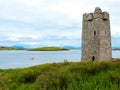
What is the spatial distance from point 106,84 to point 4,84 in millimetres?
3007

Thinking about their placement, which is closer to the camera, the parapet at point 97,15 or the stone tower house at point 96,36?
the stone tower house at point 96,36

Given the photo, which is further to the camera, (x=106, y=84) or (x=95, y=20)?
(x=95, y=20)

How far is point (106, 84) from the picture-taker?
6961mm

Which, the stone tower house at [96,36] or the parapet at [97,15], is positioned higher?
the parapet at [97,15]

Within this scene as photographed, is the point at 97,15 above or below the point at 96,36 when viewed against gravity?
above

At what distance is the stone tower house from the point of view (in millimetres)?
26906

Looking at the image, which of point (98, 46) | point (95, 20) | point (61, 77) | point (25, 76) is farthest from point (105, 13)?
point (61, 77)

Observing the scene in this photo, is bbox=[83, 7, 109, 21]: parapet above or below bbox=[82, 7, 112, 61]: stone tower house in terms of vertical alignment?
above

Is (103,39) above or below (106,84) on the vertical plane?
above

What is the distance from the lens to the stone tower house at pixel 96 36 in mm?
26906

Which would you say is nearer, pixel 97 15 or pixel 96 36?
pixel 96 36

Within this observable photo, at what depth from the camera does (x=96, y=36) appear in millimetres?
27062

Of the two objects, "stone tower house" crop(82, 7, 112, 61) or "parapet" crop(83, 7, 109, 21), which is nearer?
"stone tower house" crop(82, 7, 112, 61)

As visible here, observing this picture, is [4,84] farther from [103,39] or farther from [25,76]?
[103,39]
